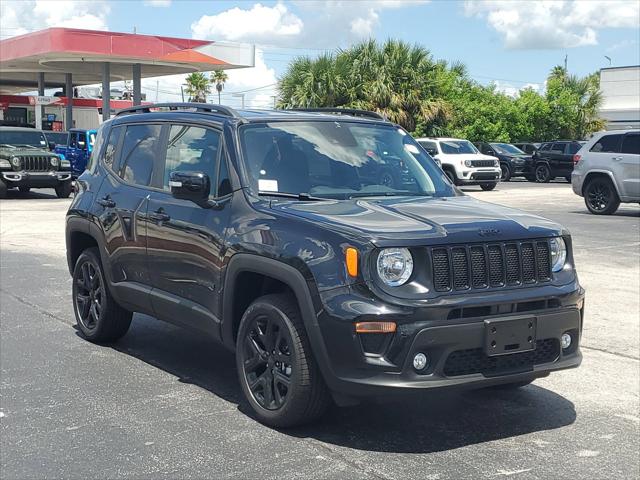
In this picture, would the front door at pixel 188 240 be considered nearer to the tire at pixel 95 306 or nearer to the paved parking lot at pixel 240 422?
the paved parking lot at pixel 240 422

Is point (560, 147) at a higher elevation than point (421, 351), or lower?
higher

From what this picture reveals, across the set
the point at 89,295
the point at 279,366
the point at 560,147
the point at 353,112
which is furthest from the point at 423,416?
the point at 560,147

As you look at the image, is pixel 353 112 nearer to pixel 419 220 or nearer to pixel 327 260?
pixel 419 220

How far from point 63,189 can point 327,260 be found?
2114cm

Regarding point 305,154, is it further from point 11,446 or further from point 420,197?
point 11,446

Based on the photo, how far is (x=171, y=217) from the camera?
587cm

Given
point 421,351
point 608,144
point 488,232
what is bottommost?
point 421,351

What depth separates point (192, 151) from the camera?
19.7 feet

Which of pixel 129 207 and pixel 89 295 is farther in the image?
pixel 89 295

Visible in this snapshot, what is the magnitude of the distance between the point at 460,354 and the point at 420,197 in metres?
1.42

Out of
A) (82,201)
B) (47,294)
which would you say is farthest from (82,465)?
(47,294)

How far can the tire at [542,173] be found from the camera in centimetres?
3553

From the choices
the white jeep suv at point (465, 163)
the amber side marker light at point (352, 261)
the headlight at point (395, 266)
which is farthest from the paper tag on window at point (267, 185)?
the white jeep suv at point (465, 163)

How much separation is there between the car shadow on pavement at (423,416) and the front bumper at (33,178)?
17.8 meters
